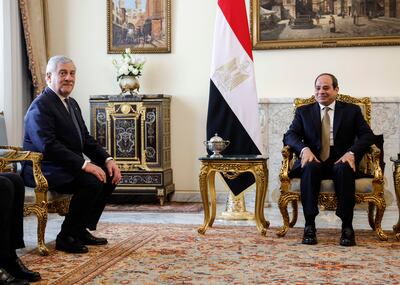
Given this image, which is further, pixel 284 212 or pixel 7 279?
pixel 284 212

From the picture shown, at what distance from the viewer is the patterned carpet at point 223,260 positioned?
3.43 m

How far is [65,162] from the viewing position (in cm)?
425

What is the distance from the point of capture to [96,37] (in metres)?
7.39

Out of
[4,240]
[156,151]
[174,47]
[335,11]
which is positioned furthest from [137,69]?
[4,240]

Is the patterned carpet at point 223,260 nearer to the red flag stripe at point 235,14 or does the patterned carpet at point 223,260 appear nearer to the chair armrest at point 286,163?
the chair armrest at point 286,163

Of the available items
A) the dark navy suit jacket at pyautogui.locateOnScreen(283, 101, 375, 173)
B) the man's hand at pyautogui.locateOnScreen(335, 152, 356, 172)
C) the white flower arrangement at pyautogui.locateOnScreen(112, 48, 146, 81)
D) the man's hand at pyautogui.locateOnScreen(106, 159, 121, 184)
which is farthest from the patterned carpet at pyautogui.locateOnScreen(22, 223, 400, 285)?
the white flower arrangement at pyautogui.locateOnScreen(112, 48, 146, 81)

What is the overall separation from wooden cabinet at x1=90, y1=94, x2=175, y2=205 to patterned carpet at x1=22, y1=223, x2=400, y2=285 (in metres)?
1.87

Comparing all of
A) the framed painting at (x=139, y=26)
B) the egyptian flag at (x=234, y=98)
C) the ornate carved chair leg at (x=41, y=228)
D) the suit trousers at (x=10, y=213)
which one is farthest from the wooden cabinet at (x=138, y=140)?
the suit trousers at (x=10, y=213)

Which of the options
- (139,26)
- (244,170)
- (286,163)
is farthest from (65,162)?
(139,26)

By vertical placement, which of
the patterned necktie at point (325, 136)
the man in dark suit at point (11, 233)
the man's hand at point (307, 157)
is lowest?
the man in dark suit at point (11, 233)

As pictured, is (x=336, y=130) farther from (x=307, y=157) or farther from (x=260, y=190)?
(x=260, y=190)

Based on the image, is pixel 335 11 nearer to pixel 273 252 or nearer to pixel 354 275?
pixel 273 252

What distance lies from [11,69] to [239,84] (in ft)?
8.26

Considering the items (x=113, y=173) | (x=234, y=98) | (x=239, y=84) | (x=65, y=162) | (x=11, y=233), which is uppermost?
(x=239, y=84)
